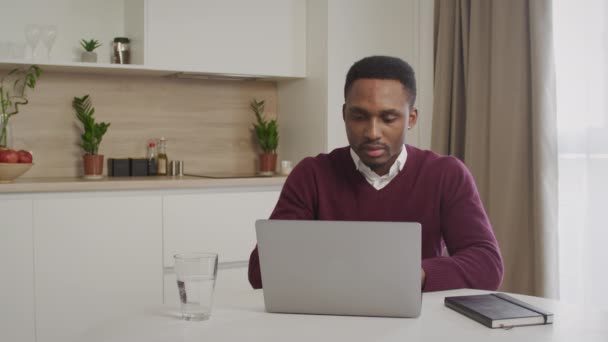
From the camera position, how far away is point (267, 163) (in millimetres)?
3637

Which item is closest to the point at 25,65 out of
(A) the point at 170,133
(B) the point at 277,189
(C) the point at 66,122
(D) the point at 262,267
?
(C) the point at 66,122

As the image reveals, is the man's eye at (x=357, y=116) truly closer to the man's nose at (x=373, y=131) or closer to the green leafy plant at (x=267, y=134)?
the man's nose at (x=373, y=131)

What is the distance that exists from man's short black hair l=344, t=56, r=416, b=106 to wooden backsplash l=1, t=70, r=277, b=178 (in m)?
1.95

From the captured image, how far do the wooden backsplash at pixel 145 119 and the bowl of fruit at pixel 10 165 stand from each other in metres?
0.44

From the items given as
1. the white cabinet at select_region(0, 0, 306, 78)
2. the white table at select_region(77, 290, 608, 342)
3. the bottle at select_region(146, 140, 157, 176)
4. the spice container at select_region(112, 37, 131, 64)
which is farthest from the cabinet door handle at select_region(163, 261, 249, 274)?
the white table at select_region(77, 290, 608, 342)

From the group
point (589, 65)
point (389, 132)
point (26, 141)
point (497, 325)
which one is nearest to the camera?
point (497, 325)

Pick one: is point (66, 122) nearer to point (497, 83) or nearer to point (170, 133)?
point (170, 133)

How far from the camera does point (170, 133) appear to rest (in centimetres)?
361

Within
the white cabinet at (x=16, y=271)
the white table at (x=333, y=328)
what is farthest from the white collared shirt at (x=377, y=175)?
the white cabinet at (x=16, y=271)

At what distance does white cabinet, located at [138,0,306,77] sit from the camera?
322 cm

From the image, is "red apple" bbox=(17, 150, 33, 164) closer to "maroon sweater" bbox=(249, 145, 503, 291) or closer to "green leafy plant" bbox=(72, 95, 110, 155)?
"green leafy plant" bbox=(72, 95, 110, 155)

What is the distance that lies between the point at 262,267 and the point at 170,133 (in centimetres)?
240

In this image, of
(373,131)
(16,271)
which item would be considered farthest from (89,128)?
(373,131)

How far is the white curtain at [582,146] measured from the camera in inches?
107
